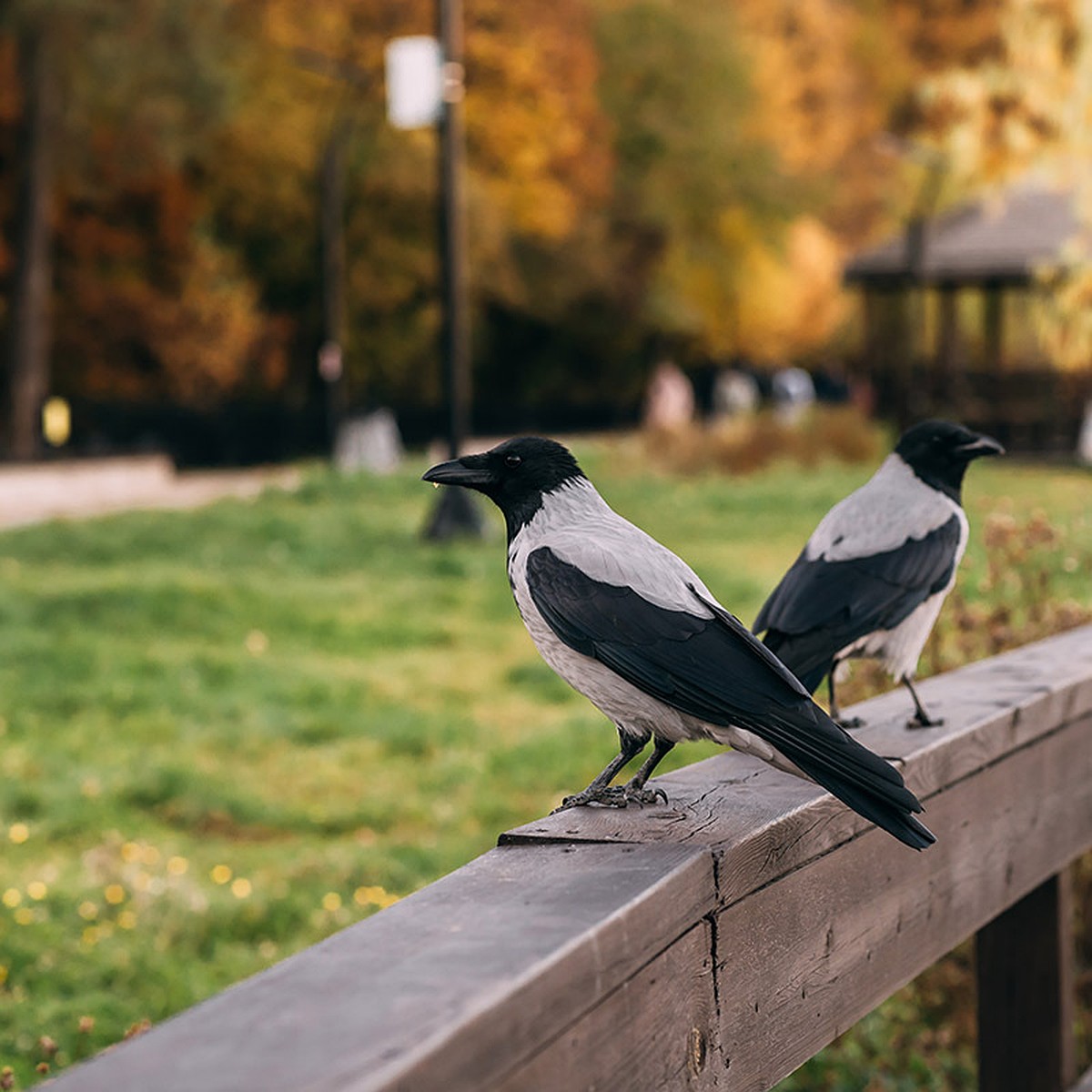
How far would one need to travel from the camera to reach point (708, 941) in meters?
2.02

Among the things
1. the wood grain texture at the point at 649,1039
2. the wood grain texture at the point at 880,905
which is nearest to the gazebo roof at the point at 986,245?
the wood grain texture at the point at 880,905

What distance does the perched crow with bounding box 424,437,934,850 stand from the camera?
2086 mm

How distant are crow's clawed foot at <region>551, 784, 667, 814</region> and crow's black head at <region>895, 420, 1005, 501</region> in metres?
1.05

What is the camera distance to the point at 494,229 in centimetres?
3409

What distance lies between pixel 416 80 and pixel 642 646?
16.0 meters

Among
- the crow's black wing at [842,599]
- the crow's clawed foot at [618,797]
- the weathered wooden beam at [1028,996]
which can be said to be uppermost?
the crow's black wing at [842,599]

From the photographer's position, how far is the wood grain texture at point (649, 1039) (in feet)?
5.39

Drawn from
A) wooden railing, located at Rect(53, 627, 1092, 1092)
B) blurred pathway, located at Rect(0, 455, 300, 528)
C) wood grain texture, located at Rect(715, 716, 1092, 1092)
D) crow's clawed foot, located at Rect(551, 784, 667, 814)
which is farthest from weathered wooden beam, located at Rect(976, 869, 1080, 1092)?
blurred pathway, located at Rect(0, 455, 300, 528)

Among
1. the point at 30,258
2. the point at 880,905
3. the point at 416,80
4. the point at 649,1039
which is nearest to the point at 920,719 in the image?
the point at 880,905

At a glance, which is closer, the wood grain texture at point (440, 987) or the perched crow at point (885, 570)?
the wood grain texture at point (440, 987)

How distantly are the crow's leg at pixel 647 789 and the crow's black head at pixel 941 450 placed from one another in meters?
1.03

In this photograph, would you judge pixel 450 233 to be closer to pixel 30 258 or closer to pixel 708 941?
pixel 30 258

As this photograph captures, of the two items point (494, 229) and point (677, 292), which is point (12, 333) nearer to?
point (494, 229)

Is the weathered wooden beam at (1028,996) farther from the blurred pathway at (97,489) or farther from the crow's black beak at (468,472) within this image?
the blurred pathway at (97,489)
